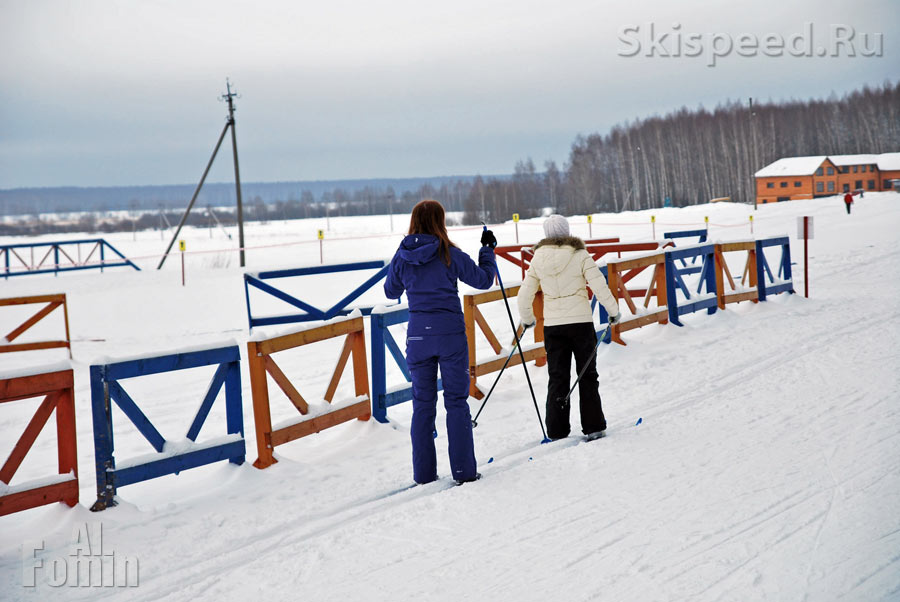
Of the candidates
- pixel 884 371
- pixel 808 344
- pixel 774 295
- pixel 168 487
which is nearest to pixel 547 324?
pixel 168 487

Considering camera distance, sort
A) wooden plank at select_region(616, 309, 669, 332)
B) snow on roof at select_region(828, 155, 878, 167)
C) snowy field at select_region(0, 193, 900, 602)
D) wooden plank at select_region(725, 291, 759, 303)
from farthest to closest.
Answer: snow on roof at select_region(828, 155, 878, 167) < wooden plank at select_region(725, 291, 759, 303) < wooden plank at select_region(616, 309, 669, 332) < snowy field at select_region(0, 193, 900, 602)

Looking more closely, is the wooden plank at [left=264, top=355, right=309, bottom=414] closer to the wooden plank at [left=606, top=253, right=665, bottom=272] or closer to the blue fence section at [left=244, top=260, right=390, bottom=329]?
the wooden plank at [left=606, top=253, right=665, bottom=272]

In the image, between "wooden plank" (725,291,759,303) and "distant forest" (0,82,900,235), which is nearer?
"wooden plank" (725,291,759,303)

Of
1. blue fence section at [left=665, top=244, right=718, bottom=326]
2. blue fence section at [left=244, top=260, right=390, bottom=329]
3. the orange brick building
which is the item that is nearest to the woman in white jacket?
blue fence section at [left=665, top=244, right=718, bottom=326]

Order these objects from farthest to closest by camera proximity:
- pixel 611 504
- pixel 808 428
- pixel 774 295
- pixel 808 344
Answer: pixel 774 295, pixel 808 344, pixel 808 428, pixel 611 504

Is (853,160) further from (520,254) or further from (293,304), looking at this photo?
(293,304)

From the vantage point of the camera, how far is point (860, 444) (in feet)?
17.1

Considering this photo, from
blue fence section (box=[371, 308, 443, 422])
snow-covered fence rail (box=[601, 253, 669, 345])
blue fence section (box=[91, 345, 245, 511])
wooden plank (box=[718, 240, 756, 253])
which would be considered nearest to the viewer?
blue fence section (box=[91, 345, 245, 511])

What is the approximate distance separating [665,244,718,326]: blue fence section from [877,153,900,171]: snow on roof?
65328 mm

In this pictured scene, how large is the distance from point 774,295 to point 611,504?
8.98 metres

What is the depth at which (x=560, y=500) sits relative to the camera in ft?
15.2

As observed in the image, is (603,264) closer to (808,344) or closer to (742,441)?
(808,344)

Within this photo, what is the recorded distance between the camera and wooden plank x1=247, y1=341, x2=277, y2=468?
551 centimetres

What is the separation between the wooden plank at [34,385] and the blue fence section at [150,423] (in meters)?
0.18
